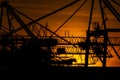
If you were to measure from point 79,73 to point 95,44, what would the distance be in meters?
17.8

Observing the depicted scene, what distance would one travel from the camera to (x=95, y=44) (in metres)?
56.4

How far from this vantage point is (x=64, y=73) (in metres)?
38.2

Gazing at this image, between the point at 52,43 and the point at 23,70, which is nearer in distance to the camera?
the point at 23,70

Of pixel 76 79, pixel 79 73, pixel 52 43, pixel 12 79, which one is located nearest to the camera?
pixel 12 79

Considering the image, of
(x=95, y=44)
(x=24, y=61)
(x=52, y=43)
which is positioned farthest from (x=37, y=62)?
(x=95, y=44)

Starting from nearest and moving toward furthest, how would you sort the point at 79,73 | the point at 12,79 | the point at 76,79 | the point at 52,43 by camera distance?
the point at 12,79 → the point at 76,79 → the point at 79,73 → the point at 52,43

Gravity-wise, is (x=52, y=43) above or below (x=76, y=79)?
above

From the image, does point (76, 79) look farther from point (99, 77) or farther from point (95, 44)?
point (95, 44)

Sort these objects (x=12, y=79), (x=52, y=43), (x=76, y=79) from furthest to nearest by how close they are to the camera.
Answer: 1. (x=52, y=43)
2. (x=76, y=79)
3. (x=12, y=79)

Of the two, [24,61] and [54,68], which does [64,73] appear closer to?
[54,68]

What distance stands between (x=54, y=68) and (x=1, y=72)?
533 cm

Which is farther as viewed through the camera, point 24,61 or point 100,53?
point 100,53

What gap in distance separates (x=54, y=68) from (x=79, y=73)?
2062mm

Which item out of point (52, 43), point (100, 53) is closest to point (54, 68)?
point (52, 43)
